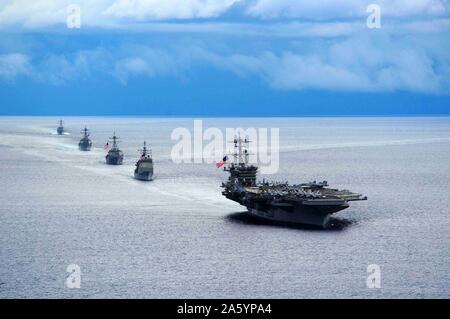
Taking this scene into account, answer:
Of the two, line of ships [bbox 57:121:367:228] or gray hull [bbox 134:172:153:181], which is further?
gray hull [bbox 134:172:153:181]

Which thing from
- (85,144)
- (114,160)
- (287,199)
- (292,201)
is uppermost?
(85,144)

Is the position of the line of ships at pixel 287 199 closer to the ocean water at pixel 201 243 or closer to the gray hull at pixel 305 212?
the gray hull at pixel 305 212

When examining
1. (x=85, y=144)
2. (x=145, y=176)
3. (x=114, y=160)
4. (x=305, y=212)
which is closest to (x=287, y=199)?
(x=305, y=212)

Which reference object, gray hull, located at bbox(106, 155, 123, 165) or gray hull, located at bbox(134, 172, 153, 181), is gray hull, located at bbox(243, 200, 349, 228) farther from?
gray hull, located at bbox(106, 155, 123, 165)

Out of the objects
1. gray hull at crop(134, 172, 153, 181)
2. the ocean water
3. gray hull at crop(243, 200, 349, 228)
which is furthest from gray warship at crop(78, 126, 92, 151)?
gray hull at crop(243, 200, 349, 228)

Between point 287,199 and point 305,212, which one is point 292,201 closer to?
point 287,199

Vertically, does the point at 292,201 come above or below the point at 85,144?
below

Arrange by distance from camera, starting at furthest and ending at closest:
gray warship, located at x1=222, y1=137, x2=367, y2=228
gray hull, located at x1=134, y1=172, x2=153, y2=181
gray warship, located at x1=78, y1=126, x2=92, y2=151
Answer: gray warship, located at x1=78, y1=126, x2=92, y2=151, gray hull, located at x1=134, y1=172, x2=153, y2=181, gray warship, located at x1=222, y1=137, x2=367, y2=228

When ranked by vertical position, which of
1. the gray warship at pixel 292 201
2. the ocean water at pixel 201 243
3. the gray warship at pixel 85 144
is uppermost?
the gray warship at pixel 85 144

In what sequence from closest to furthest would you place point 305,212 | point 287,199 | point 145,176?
point 305,212
point 287,199
point 145,176

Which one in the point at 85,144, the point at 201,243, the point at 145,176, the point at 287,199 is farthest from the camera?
the point at 85,144

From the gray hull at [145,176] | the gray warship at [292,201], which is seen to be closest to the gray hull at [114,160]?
the gray hull at [145,176]
